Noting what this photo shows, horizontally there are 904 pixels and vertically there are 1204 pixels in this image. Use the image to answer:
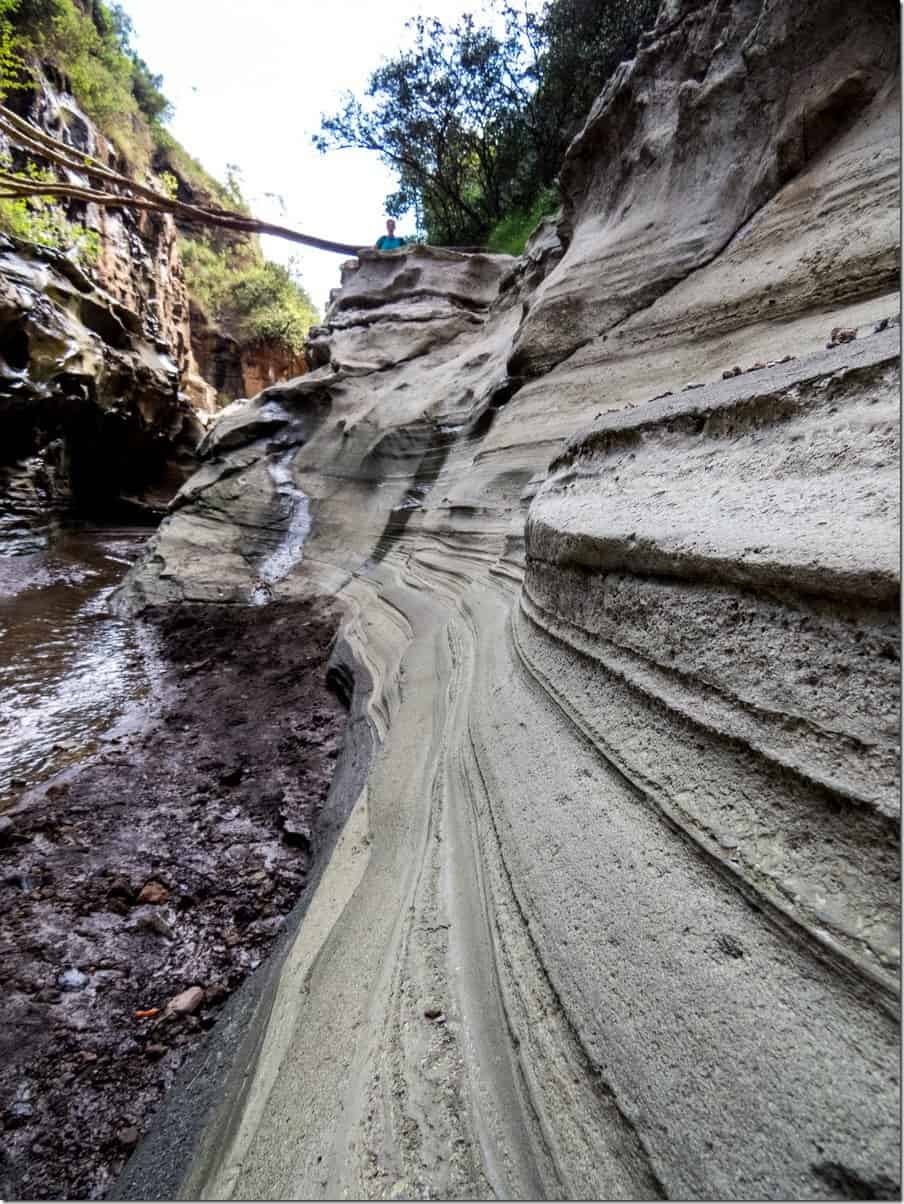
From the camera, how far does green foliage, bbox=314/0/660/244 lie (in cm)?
718

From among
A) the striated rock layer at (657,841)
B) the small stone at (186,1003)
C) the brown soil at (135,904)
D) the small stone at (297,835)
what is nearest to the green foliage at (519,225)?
the striated rock layer at (657,841)

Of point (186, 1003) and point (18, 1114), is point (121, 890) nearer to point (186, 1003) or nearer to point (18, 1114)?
point (186, 1003)

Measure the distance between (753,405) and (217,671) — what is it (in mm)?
3637

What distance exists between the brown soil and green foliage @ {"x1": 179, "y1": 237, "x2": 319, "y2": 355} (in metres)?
22.6

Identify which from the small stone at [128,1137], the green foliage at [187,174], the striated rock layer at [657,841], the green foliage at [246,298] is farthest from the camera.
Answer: the green foliage at [246,298]

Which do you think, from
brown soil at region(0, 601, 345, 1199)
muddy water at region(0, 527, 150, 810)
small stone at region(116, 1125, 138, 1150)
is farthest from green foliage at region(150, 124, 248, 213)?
small stone at region(116, 1125, 138, 1150)

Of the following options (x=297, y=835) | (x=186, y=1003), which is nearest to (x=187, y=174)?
(x=297, y=835)

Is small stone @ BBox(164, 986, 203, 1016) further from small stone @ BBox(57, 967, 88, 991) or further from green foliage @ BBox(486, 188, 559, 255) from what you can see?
green foliage @ BBox(486, 188, 559, 255)

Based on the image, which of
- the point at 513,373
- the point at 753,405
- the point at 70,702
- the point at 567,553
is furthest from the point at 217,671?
the point at 753,405

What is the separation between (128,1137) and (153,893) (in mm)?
752

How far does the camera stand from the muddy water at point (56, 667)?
280 cm

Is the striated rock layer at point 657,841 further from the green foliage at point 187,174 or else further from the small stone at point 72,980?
the green foliage at point 187,174

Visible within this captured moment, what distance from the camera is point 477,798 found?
1.45 meters

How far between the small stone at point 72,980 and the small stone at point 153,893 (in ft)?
0.90
